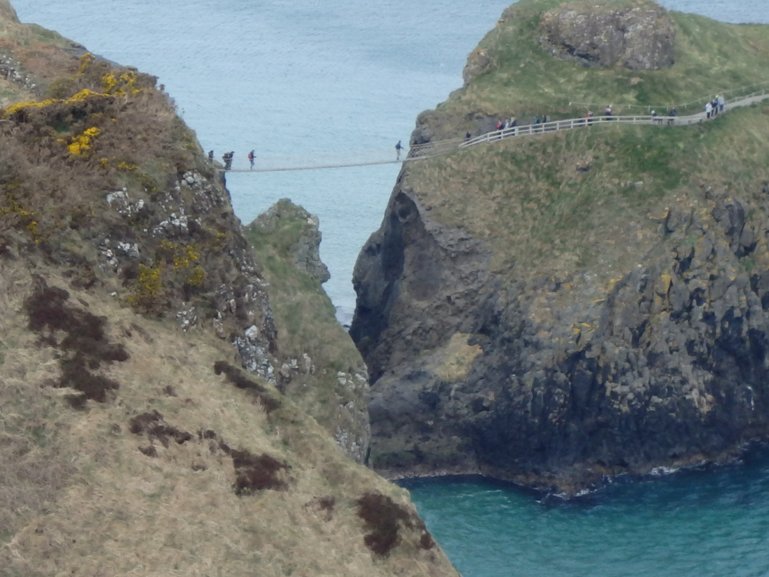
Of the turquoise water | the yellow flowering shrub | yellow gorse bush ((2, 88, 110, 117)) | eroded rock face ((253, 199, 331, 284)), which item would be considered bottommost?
the turquoise water

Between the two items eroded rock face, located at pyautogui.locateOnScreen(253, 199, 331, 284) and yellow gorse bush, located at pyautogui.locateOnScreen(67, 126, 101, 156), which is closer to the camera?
yellow gorse bush, located at pyautogui.locateOnScreen(67, 126, 101, 156)

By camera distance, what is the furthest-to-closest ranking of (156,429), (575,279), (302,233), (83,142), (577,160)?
1. (577,160)
2. (575,279)
3. (302,233)
4. (83,142)
5. (156,429)

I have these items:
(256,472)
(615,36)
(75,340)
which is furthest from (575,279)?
(75,340)

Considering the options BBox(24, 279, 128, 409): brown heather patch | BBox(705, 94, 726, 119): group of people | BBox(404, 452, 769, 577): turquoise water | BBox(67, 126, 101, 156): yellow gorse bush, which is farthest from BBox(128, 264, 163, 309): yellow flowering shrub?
BBox(705, 94, 726, 119): group of people

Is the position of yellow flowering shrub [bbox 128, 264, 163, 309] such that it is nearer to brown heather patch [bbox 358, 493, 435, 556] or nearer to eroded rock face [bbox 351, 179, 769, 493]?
brown heather patch [bbox 358, 493, 435, 556]

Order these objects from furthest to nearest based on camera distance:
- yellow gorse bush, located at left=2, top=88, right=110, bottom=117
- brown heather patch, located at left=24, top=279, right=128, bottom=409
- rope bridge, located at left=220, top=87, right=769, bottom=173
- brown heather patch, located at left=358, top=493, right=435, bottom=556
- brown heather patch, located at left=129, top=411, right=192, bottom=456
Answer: rope bridge, located at left=220, top=87, right=769, bottom=173 → yellow gorse bush, located at left=2, top=88, right=110, bottom=117 → brown heather patch, located at left=24, top=279, right=128, bottom=409 → brown heather patch, located at left=129, top=411, right=192, bottom=456 → brown heather patch, located at left=358, top=493, right=435, bottom=556

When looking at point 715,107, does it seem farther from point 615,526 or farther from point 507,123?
point 615,526
